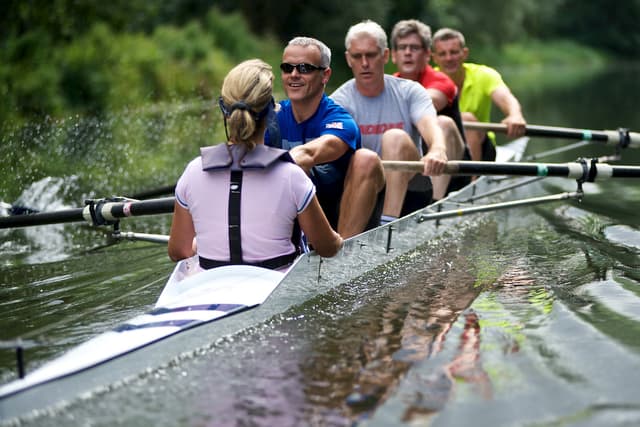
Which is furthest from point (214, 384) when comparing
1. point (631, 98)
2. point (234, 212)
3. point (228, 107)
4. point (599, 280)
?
point (631, 98)

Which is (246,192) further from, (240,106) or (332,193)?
(332,193)

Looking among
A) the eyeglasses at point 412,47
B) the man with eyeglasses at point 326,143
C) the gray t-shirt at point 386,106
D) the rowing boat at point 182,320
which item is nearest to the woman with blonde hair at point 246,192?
the rowing boat at point 182,320

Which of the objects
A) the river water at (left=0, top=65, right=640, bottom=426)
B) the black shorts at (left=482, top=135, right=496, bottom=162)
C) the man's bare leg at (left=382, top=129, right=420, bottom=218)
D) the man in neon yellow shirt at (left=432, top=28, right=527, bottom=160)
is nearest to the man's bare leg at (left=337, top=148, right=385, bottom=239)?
the river water at (left=0, top=65, right=640, bottom=426)

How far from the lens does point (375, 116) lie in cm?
617

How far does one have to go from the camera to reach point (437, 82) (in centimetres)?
716

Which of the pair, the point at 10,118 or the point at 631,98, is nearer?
the point at 10,118

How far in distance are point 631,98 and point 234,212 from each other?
73.0 feet

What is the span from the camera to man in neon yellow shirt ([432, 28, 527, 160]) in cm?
805

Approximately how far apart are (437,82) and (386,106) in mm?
1149

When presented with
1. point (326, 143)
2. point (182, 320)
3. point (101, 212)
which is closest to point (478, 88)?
point (326, 143)

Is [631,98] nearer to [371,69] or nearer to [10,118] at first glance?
[10,118]

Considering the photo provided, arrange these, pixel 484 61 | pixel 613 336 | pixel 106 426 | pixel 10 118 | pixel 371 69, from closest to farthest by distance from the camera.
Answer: pixel 106 426, pixel 613 336, pixel 371 69, pixel 10 118, pixel 484 61

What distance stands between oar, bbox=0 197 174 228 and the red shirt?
2793 mm

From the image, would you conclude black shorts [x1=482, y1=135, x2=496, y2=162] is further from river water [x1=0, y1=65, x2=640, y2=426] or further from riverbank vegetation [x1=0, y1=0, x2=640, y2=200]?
riverbank vegetation [x1=0, y1=0, x2=640, y2=200]
